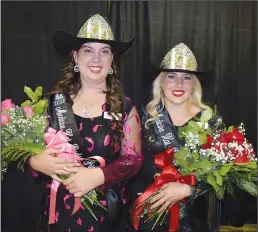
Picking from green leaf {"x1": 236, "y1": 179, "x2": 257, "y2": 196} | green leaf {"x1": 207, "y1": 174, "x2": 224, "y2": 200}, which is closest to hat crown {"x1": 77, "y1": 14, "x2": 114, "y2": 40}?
green leaf {"x1": 207, "y1": 174, "x2": 224, "y2": 200}

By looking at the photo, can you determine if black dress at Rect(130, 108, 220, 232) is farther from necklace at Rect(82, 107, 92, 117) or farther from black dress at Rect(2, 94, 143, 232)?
necklace at Rect(82, 107, 92, 117)

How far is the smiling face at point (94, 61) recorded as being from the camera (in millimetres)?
2066

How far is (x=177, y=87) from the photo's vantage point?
2.24 metres

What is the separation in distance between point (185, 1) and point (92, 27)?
1432mm

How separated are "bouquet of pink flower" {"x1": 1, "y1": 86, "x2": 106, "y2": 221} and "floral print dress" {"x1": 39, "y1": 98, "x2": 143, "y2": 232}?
4 cm

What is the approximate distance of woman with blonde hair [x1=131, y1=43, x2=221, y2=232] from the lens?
2141 millimetres

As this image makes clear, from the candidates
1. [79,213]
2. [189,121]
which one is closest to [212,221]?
[189,121]

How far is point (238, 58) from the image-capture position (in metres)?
3.41

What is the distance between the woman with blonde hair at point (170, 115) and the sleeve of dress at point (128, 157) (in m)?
0.13

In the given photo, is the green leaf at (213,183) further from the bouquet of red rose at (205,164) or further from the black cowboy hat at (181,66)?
the black cowboy hat at (181,66)

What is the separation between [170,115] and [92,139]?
489 millimetres

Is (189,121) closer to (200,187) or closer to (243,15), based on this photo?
(200,187)

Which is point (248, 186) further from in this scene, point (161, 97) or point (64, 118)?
point (64, 118)

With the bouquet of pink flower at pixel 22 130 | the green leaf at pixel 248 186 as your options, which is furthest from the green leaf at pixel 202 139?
the bouquet of pink flower at pixel 22 130
